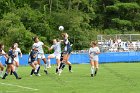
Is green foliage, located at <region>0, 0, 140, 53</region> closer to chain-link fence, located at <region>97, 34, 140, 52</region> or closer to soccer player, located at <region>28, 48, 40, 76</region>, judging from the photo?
chain-link fence, located at <region>97, 34, 140, 52</region>

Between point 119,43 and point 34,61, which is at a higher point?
point 34,61

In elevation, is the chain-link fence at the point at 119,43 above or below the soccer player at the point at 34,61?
below

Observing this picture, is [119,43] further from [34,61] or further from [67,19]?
[34,61]

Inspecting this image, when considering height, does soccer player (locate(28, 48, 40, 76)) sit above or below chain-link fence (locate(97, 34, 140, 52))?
above

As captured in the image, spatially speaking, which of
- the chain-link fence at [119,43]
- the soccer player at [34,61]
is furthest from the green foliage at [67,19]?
the soccer player at [34,61]

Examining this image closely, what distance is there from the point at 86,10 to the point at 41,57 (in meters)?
50.7

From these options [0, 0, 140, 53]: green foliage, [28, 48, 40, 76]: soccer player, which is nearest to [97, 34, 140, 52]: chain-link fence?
[0, 0, 140, 53]: green foliage

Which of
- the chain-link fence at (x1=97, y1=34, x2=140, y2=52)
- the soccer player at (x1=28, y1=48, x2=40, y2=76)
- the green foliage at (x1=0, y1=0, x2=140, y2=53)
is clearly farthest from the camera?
the green foliage at (x1=0, y1=0, x2=140, y2=53)

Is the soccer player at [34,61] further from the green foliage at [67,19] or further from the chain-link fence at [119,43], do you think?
the green foliage at [67,19]

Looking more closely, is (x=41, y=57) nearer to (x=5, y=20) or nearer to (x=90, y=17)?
(x=5, y=20)

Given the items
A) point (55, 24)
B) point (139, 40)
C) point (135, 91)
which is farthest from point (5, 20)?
point (135, 91)

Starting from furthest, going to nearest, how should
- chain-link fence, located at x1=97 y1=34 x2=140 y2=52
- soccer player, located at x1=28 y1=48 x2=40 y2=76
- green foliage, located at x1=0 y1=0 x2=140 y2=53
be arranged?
green foliage, located at x1=0 y1=0 x2=140 y2=53 < chain-link fence, located at x1=97 y1=34 x2=140 y2=52 < soccer player, located at x1=28 y1=48 x2=40 y2=76

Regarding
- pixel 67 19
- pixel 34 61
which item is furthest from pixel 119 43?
pixel 34 61

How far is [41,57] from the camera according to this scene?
26.5 metres
